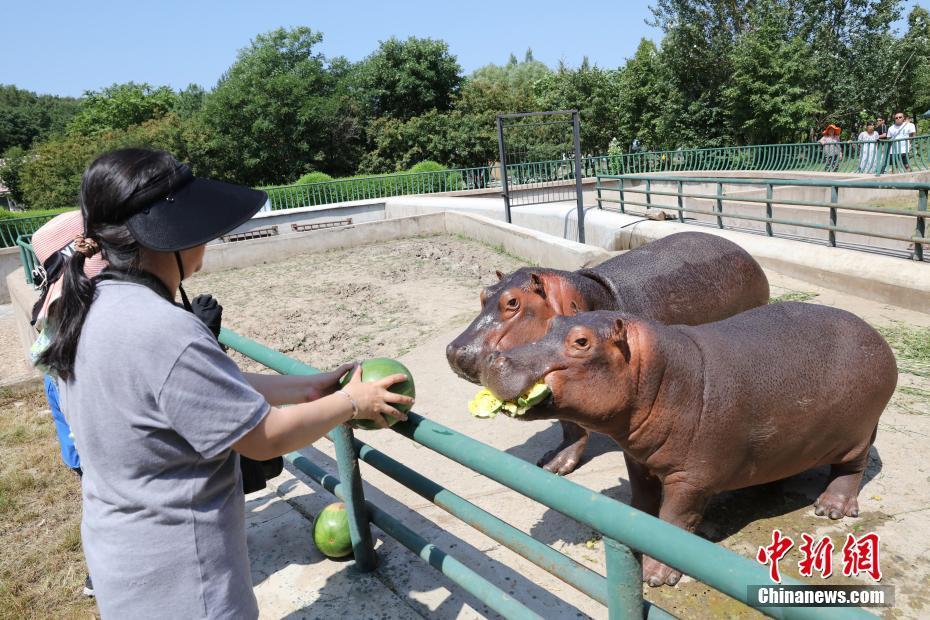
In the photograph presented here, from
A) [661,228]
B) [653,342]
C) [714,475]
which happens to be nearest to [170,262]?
[653,342]

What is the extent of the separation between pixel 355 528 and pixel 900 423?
3455mm

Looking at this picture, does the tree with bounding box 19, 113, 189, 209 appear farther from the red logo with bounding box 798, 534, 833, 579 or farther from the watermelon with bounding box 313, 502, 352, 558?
the red logo with bounding box 798, 534, 833, 579

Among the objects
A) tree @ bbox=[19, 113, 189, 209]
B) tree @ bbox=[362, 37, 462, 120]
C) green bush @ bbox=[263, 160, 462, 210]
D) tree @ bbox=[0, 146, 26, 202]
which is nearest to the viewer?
green bush @ bbox=[263, 160, 462, 210]

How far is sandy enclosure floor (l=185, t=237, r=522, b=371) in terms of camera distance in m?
7.37

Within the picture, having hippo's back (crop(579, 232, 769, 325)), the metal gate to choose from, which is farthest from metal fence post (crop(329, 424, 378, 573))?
Answer: the metal gate

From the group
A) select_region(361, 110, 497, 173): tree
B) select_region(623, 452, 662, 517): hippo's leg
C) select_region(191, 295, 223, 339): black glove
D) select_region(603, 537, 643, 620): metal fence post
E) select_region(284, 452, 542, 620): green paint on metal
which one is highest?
select_region(361, 110, 497, 173): tree

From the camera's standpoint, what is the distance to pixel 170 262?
5.24 ft

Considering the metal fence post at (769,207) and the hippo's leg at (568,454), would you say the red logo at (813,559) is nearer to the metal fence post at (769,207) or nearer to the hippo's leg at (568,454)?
the hippo's leg at (568,454)

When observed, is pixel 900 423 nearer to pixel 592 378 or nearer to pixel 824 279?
pixel 592 378

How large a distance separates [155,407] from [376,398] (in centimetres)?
55

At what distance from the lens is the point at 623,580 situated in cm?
154

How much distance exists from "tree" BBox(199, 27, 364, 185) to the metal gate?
8.49 meters

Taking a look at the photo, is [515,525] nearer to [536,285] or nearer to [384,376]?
[536,285]

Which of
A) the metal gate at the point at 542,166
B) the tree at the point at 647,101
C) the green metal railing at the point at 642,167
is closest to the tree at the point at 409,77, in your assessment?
the metal gate at the point at 542,166
